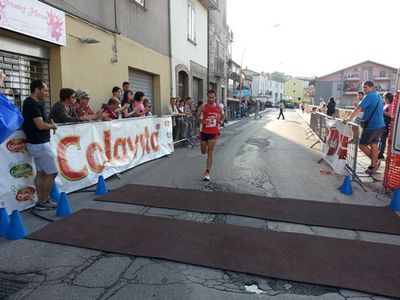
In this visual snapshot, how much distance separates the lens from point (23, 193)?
16.8 ft

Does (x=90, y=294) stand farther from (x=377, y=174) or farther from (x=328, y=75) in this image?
(x=328, y=75)

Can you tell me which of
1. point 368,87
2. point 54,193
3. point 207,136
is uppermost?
point 368,87

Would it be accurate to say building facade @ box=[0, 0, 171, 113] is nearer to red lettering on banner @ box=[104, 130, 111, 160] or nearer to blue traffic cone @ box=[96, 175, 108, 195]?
red lettering on banner @ box=[104, 130, 111, 160]

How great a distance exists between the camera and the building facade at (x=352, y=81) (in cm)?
8250

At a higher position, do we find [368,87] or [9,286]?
[368,87]

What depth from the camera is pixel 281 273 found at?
3.35 metres

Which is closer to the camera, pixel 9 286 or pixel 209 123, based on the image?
pixel 9 286

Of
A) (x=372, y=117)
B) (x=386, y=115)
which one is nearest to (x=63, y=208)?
(x=372, y=117)

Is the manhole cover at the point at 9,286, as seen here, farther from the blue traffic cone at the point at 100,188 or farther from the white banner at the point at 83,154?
the blue traffic cone at the point at 100,188

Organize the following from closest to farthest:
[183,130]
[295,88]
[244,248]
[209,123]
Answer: [244,248], [209,123], [183,130], [295,88]

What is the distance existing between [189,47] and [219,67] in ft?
25.3

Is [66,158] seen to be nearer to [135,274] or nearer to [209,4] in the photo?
[135,274]

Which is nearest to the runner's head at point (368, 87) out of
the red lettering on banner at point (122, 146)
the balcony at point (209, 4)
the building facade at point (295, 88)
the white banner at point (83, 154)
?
the white banner at point (83, 154)

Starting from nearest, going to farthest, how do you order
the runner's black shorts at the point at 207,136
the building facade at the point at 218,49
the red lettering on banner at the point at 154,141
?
the runner's black shorts at the point at 207,136, the red lettering on banner at the point at 154,141, the building facade at the point at 218,49
